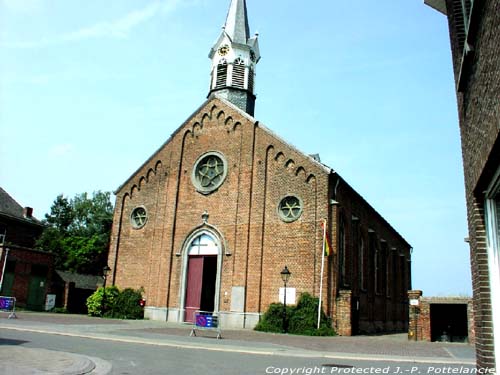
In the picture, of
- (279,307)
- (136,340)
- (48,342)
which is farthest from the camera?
(279,307)

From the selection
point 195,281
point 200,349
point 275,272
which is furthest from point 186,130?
point 200,349

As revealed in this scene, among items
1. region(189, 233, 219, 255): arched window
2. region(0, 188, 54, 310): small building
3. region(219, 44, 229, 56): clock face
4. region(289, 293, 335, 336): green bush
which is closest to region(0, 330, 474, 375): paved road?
region(289, 293, 335, 336): green bush

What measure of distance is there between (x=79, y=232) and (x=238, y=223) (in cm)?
3529

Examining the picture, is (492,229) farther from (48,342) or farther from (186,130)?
(186,130)

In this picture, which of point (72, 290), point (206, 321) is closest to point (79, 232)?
point (72, 290)

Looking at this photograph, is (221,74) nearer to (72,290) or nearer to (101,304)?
(101,304)

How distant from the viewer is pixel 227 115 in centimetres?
2798

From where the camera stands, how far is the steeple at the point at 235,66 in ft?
101

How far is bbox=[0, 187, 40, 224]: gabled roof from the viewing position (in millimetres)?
42491

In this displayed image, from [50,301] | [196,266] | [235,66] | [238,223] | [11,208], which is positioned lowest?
[50,301]

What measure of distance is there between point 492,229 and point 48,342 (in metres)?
11.6

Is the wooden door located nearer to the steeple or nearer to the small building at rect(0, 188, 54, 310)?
the steeple

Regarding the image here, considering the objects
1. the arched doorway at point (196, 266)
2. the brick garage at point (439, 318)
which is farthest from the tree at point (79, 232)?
the brick garage at point (439, 318)

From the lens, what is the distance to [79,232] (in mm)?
54875
